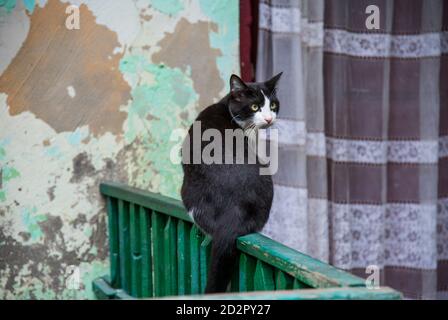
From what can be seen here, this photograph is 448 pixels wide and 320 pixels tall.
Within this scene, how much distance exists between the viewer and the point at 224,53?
9.16 feet

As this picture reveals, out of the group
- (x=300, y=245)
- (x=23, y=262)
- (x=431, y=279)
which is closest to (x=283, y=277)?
(x=300, y=245)

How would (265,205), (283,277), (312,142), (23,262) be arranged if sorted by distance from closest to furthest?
(283,277)
(265,205)
(23,262)
(312,142)

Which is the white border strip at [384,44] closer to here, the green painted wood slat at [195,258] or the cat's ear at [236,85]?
the cat's ear at [236,85]

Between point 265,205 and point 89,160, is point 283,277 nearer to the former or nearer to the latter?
point 265,205

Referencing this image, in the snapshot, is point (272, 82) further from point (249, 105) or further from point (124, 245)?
point (124, 245)

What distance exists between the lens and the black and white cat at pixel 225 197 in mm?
1685

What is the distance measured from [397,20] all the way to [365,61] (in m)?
0.24

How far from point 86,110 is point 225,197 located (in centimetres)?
105

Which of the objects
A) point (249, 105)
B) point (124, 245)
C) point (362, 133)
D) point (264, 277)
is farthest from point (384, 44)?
point (264, 277)

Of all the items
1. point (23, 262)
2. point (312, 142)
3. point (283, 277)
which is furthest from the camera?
point (312, 142)

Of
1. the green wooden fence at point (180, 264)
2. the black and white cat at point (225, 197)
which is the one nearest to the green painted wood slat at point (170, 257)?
the green wooden fence at point (180, 264)

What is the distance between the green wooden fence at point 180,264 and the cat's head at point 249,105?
37 cm

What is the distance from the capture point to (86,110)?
8.51ft

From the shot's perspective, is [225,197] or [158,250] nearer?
[225,197]
